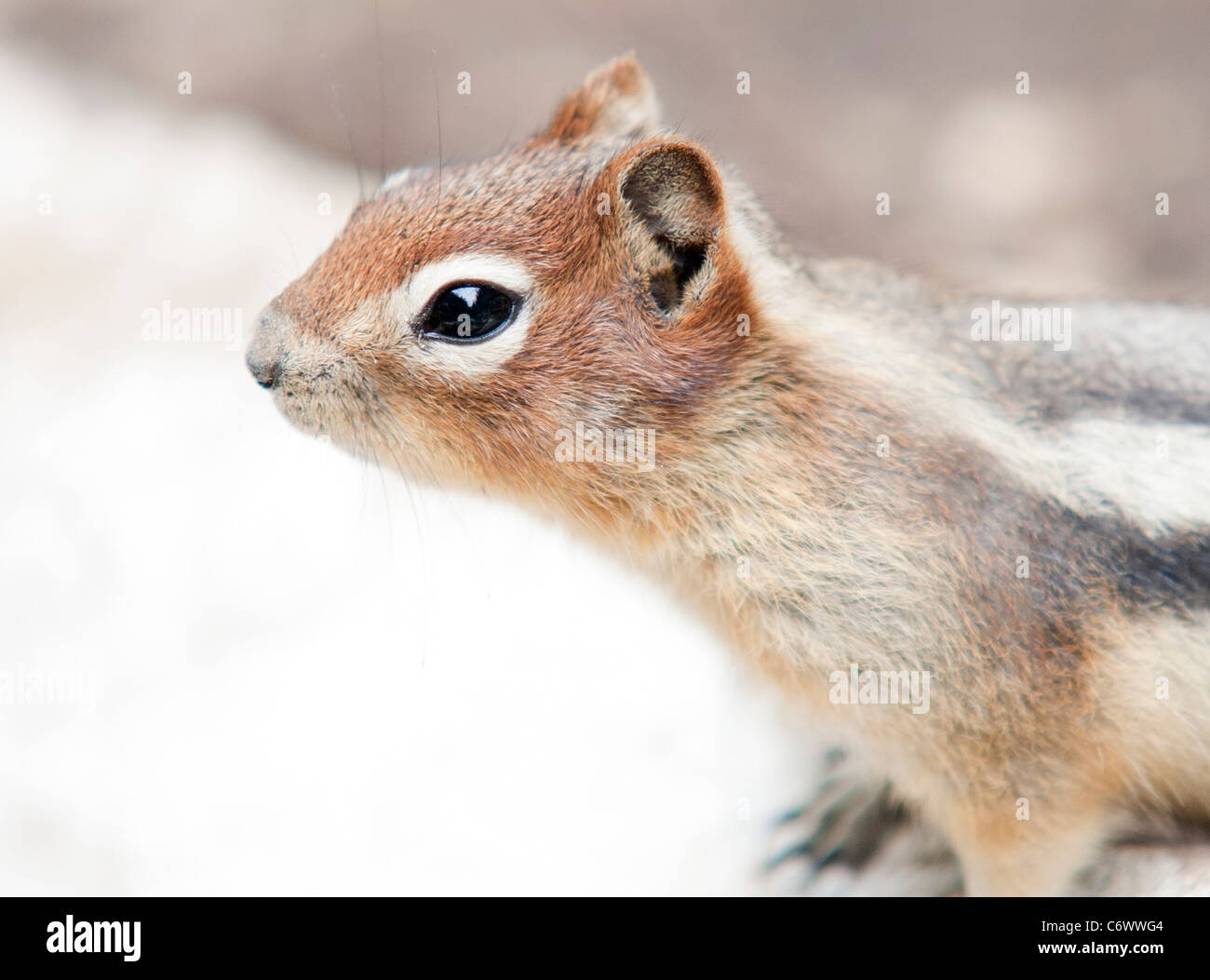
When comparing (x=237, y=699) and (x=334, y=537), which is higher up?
(x=334, y=537)

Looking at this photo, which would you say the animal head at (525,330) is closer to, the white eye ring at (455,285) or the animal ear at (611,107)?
the white eye ring at (455,285)

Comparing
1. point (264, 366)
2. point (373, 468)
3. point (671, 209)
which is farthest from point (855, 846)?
point (264, 366)

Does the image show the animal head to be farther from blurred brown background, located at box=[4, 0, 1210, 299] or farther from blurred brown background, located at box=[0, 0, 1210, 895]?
blurred brown background, located at box=[4, 0, 1210, 299]

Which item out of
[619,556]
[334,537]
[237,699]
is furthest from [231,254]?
[619,556]

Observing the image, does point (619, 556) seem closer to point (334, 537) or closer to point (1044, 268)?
point (334, 537)

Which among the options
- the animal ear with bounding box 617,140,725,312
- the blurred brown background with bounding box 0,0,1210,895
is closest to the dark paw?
the blurred brown background with bounding box 0,0,1210,895
